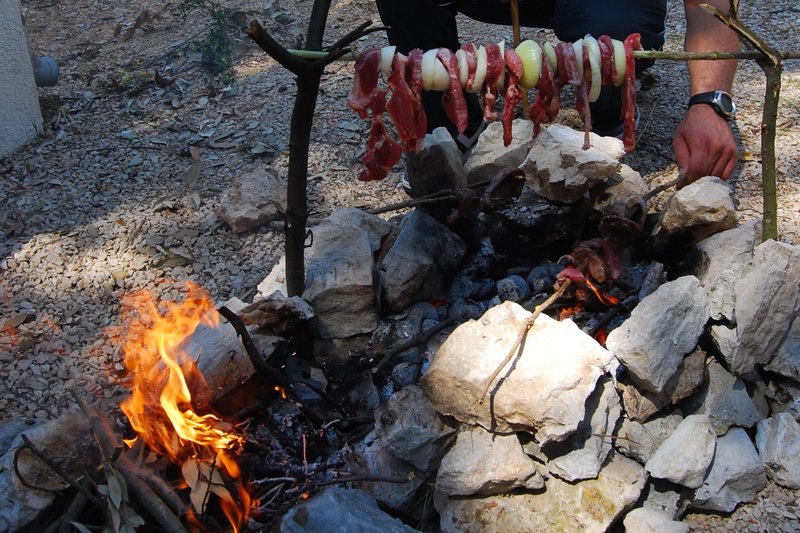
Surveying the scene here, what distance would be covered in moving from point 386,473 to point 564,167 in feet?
4.24

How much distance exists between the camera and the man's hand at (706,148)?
2.77 meters

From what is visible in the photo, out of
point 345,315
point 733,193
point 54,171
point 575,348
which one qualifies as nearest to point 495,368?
point 575,348

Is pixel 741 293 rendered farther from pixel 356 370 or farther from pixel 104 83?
pixel 104 83

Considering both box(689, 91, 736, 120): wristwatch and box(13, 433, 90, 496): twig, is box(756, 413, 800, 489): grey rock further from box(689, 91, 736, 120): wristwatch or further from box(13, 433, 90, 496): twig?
box(13, 433, 90, 496): twig

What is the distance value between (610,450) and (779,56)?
1369 mm

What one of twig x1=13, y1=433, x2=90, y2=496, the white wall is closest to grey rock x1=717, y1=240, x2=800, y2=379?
twig x1=13, y1=433, x2=90, y2=496

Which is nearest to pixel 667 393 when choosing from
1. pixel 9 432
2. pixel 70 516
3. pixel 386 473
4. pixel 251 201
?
pixel 386 473

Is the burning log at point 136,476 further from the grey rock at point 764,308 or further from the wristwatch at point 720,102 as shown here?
the wristwatch at point 720,102

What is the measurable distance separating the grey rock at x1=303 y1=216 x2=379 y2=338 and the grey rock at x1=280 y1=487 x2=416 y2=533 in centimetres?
74

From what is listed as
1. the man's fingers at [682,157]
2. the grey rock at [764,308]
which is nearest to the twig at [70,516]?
the grey rock at [764,308]

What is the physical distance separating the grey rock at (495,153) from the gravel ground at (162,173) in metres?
0.89

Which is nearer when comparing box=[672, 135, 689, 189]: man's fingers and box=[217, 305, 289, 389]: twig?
box=[217, 305, 289, 389]: twig

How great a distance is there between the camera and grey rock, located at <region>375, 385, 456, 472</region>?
2092 millimetres

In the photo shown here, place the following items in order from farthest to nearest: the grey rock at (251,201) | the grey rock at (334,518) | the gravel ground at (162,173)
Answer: the grey rock at (251,201), the gravel ground at (162,173), the grey rock at (334,518)
